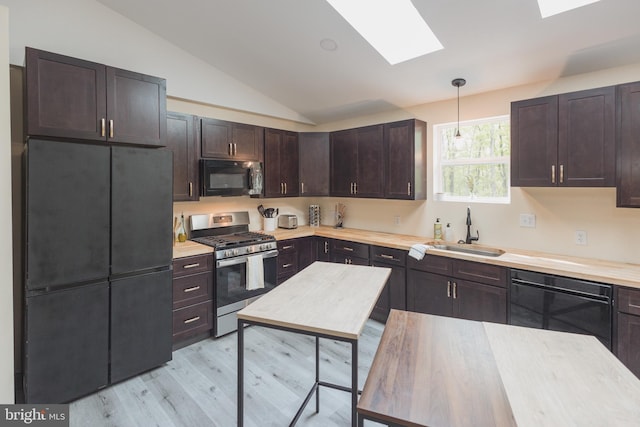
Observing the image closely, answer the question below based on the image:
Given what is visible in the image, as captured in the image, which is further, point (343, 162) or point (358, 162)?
point (343, 162)

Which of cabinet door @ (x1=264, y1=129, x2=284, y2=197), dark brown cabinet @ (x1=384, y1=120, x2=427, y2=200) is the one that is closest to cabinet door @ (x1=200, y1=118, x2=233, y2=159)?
cabinet door @ (x1=264, y1=129, x2=284, y2=197)

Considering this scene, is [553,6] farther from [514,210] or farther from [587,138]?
[514,210]

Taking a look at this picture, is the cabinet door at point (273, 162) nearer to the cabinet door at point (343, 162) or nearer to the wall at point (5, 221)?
the cabinet door at point (343, 162)

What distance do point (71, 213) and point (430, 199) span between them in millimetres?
3366

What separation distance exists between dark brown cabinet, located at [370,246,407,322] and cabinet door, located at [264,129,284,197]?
1.45 meters

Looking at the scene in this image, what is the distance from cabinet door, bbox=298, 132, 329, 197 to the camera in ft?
14.3

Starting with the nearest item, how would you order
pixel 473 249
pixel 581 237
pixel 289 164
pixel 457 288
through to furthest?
1. pixel 581 237
2. pixel 457 288
3. pixel 473 249
4. pixel 289 164

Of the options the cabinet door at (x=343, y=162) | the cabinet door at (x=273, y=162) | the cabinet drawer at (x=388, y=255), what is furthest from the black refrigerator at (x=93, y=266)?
the cabinet door at (x=343, y=162)

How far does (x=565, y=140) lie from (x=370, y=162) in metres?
1.90

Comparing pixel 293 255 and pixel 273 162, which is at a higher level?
pixel 273 162

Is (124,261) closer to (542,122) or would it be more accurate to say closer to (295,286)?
(295,286)

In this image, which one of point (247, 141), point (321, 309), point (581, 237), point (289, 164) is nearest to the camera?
point (321, 309)

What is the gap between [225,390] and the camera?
2.42 meters

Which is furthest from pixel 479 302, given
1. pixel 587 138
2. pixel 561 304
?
pixel 587 138
